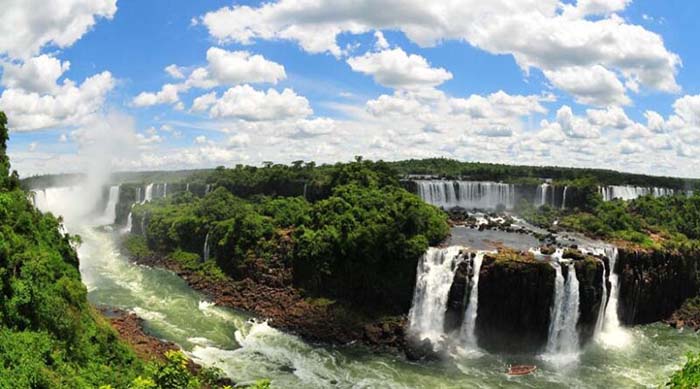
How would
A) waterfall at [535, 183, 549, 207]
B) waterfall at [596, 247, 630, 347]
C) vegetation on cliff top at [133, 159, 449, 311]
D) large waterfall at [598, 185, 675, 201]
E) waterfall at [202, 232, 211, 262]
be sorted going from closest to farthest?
waterfall at [596, 247, 630, 347], vegetation on cliff top at [133, 159, 449, 311], waterfall at [202, 232, 211, 262], waterfall at [535, 183, 549, 207], large waterfall at [598, 185, 675, 201]

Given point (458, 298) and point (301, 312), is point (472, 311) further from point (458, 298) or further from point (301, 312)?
point (301, 312)

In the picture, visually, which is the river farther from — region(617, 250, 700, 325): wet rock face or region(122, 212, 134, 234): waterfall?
region(122, 212, 134, 234): waterfall

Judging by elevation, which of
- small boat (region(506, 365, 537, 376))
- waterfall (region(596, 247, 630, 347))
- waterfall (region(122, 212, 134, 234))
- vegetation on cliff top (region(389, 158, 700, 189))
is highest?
vegetation on cliff top (region(389, 158, 700, 189))

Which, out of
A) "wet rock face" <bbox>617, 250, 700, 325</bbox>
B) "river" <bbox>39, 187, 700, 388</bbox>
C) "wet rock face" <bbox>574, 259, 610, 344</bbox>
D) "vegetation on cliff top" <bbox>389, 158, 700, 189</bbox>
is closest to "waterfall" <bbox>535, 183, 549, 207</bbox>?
"vegetation on cliff top" <bbox>389, 158, 700, 189</bbox>

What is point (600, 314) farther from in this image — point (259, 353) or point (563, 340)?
point (259, 353)

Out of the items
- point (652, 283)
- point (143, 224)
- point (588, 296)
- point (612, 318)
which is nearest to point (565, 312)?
point (588, 296)

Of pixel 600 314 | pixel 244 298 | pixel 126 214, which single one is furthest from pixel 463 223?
pixel 126 214
